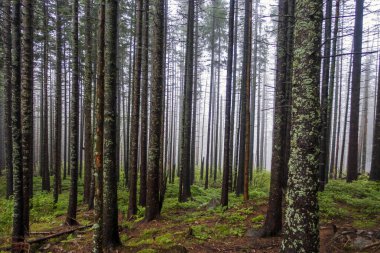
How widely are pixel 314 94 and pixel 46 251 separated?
8974mm

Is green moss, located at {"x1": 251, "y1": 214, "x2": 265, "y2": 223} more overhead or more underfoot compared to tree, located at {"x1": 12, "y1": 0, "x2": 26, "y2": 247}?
more underfoot

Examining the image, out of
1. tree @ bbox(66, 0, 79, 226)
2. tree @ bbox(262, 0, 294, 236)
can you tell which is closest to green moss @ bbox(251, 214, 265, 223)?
tree @ bbox(262, 0, 294, 236)

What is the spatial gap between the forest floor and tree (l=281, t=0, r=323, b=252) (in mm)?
2961

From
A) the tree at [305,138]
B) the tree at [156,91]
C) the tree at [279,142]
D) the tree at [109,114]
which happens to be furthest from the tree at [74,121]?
the tree at [305,138]

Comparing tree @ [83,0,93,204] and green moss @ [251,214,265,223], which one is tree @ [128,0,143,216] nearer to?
tree @ [83,0,93,204]

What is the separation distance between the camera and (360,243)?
18.9 ft

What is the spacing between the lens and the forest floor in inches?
251

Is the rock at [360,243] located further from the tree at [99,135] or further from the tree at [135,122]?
the tree at [135,122]

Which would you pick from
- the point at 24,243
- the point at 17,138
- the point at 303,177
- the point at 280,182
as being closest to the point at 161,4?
the point at 17,138

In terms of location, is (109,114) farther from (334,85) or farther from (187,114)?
(334,85)

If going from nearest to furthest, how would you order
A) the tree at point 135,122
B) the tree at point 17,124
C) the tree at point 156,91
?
the tree at point 17,124
the tree at point 156,91
the tree at point 135,122

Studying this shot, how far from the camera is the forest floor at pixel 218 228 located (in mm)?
6371

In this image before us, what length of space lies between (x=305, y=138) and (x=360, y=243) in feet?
12.8

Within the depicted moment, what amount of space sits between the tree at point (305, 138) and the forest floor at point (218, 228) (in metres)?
2.96
